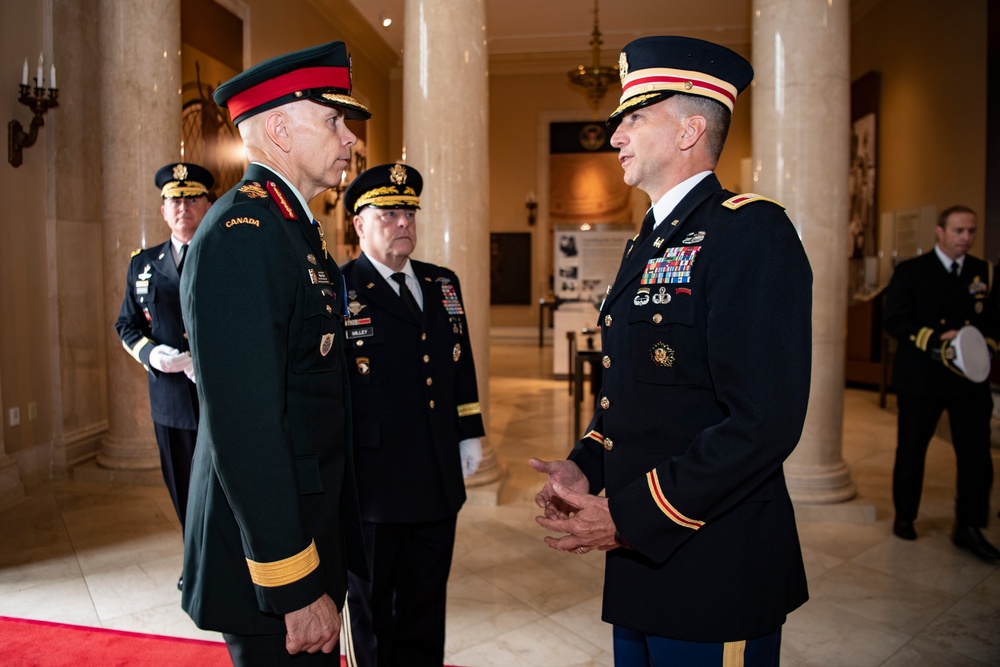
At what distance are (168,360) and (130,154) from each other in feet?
8.73

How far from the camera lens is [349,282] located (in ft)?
8.96

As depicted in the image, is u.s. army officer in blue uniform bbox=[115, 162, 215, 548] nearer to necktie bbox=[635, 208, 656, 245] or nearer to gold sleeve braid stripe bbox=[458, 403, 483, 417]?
gold sleeve braid stripe bbox=[458, 403, 483, 417]

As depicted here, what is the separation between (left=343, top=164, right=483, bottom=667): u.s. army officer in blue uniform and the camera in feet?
8.68

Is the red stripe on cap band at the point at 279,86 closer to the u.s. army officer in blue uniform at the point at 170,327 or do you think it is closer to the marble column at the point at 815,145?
the u.s. army officer in blue uniform at the point at 170,327

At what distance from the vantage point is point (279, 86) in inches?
65.1

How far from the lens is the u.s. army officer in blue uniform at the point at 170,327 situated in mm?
3693

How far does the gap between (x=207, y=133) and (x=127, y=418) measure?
3503mm

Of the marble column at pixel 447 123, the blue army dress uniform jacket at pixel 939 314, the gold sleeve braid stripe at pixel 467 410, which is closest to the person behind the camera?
the gold sleeve braid stripe at pixel 467 410

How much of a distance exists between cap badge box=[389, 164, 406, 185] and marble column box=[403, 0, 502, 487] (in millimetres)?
2132

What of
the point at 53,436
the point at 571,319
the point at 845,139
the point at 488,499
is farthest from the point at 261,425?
the point at 571,319

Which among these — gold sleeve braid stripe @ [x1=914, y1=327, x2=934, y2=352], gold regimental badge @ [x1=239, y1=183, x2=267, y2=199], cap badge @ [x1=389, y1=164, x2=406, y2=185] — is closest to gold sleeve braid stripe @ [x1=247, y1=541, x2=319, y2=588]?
gold regimental badge @ [x1=239, y1=183, x2=267, y2=199]

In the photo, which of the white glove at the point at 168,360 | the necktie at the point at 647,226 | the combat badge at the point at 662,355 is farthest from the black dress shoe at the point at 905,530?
the white glove at the point at 168,360

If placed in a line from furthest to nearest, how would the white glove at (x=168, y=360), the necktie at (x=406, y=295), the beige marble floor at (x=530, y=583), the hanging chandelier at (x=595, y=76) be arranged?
1. the hanging chandelier at (x=595, y=76)
2. the white glove at (x=168, y=360)
3. the beige marble floor at (x=530, y=583)
4. the necktie at (x=406, y=295)

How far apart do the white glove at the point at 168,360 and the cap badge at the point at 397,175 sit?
146 cm
